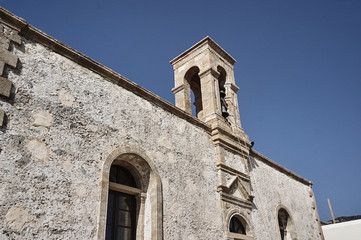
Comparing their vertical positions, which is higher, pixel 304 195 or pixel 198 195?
pixel 304 195

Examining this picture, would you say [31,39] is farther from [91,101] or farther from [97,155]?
[97,155]

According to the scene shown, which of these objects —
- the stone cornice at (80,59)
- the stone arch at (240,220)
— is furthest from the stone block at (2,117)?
the stone arch at (240,220)

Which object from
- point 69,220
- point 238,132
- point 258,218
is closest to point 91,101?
point 69,220

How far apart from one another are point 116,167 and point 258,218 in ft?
14.2

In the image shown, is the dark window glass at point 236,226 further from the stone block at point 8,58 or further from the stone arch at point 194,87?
the stone block at point 8,58

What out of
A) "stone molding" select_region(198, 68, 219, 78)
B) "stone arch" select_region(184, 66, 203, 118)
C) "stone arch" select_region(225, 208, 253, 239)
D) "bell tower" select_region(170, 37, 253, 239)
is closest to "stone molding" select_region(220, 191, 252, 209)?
"bell tower" select_region(170, 37, 253, 239)

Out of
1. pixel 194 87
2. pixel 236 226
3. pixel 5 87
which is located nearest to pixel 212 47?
pixel 194 87

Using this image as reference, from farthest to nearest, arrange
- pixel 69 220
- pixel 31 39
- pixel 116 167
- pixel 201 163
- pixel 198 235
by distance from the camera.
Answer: pixel 201 163 < pixel 198 235 < pixel 116 167 < pixel 31 39 < pixel 69 220

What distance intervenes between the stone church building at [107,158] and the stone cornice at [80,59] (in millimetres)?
17

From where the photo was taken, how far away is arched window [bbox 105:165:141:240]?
16.7 ft

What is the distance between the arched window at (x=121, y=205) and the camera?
5094 millimetres

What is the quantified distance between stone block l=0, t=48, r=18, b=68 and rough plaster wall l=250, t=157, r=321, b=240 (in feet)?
20.6

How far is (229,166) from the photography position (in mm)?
7625

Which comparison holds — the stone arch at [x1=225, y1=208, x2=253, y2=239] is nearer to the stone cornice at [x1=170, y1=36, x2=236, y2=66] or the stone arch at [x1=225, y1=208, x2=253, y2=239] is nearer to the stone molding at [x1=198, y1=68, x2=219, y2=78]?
the stone molding at [x1=198, y1=68, x2=219, y2=78]
